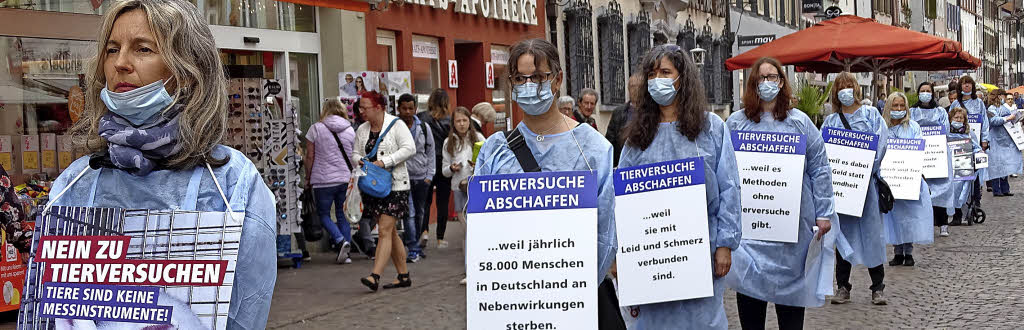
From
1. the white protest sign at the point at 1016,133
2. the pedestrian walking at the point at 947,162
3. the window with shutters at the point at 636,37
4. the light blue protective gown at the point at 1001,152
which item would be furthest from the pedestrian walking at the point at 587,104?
the window with shutters at the point at 636,37

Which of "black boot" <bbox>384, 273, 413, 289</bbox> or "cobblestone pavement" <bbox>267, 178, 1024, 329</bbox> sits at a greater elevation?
"black boot" <bbox>384, 273, 413, 289</bbox>

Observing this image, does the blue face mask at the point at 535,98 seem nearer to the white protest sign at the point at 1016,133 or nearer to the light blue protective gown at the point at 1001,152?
the light blue protective gown at the point at 1001,152

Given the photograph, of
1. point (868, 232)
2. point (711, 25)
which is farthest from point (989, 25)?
point (868, 232)

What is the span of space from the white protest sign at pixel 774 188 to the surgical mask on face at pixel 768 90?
200mm

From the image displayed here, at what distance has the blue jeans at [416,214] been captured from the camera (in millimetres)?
13039

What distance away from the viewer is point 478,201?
423 cm

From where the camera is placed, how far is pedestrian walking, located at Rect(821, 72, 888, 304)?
31.0ft

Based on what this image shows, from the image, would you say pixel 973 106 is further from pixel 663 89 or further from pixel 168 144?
pixel 168 144

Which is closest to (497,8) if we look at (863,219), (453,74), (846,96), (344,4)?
(453,74)

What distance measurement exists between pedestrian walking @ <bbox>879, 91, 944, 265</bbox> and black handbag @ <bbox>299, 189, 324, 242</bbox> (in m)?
5.23

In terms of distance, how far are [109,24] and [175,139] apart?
29cm

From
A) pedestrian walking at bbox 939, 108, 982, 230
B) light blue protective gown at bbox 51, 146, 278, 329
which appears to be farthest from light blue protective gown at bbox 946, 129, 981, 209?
light blue protective gown at bbox 51, 146, 278, 329

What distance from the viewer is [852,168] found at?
9.32 meters

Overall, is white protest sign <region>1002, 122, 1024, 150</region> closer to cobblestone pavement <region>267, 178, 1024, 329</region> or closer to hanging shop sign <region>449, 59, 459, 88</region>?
cobblestone pavement <region>267, 178, 1024, 329</region>
